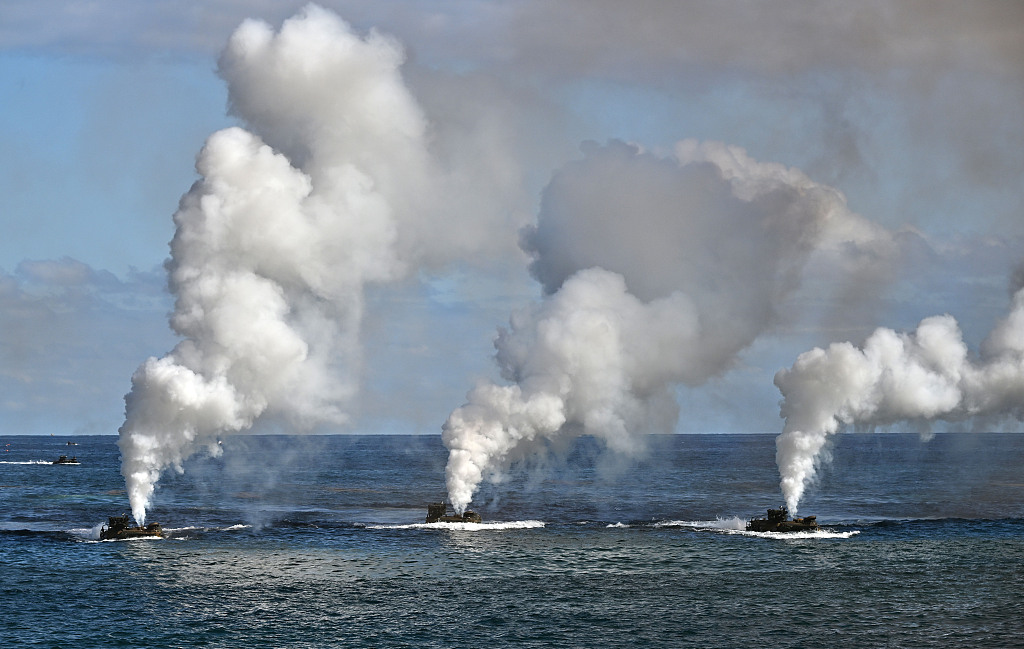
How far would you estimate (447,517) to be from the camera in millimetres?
120688

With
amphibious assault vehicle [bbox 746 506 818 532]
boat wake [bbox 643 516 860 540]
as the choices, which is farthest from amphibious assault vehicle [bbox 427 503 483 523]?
amphibious assault vehicle [bbox 746 506 818 532]

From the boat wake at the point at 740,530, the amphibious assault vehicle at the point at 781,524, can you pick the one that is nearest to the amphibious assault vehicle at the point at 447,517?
the boat wake at the point at 740,530

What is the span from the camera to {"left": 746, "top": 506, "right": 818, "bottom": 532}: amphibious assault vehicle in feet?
372

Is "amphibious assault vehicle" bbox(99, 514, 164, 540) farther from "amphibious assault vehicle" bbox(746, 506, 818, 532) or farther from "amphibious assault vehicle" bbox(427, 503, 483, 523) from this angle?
"amphibious assault vehicle" bbox(746, 506, 818, 532)

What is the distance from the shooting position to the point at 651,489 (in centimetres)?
19562

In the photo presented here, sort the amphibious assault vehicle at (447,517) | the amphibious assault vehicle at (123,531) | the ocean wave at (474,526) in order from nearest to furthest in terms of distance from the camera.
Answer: the amphibious assault vehicle at (123,531), the ocean wave at (474,526), the amphibious assault vehicle at (447,517)

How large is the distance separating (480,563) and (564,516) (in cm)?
4338

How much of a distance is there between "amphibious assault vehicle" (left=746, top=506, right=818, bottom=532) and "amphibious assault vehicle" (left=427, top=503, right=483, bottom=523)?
2768cm

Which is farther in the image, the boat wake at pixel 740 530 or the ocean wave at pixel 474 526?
the ocean wave at pixel 474 526

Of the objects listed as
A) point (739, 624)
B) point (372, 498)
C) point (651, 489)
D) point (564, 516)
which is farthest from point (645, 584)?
point (651, 489)

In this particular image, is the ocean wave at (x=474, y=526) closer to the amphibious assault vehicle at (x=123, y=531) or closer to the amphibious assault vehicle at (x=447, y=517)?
the amphibious assault vehicle at (x=447, y=517)

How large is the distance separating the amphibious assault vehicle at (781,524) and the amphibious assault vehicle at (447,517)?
1090 inches

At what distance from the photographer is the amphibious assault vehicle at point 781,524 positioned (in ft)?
372

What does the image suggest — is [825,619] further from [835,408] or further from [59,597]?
[59,597]
